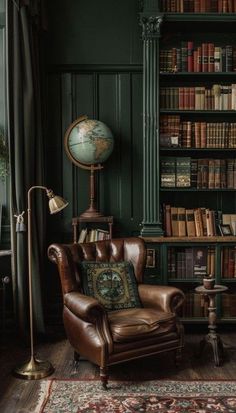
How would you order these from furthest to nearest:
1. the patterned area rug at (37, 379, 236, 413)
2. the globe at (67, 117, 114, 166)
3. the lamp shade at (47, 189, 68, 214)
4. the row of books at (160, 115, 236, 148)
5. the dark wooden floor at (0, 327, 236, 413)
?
the row of books at (160, 115, 236, 148) < the globe at (67, 117, 114, 166) < the lamp shade at (47, 189, 68, 214) < the dark wooden floor at (0, 327, 236, 413) < the patterned area rug at (37, 379, 236, 413)

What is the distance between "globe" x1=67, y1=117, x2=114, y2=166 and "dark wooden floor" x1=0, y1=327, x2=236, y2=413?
5.37ft

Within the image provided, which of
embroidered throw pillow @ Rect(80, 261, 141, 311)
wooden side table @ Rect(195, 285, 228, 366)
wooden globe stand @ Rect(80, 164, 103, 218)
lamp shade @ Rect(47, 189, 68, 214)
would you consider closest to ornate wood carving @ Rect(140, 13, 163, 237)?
wooden globe stand @ Rect(80, 164, 103, 218)

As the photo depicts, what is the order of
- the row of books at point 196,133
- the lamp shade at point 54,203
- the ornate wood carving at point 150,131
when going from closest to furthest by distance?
the lamp shade at point 54,203, the ornate wood carving at point 150,131, the row of books at point 196,133

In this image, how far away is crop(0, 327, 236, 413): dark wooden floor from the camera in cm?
332

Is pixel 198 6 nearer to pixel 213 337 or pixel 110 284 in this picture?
pixel 110 284

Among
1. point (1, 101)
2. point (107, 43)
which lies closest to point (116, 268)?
point (1, 101)

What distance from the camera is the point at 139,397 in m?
3.28

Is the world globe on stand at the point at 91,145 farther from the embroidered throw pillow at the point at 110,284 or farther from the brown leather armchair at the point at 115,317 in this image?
the embroidered throw pillow at the point at 110,284

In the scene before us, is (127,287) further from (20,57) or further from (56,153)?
(20,57)

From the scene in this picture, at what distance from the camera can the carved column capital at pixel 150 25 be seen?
4.56 m

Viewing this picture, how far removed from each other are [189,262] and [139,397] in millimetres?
1687

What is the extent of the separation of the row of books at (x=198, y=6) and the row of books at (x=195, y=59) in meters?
0.29

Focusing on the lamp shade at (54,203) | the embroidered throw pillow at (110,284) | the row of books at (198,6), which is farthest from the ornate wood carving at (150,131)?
the lamp shade at (54,203)

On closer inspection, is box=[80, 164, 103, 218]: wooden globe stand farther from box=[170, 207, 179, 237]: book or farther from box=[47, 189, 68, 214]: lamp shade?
box=[47, 189, 68, 214]: lamp shade
